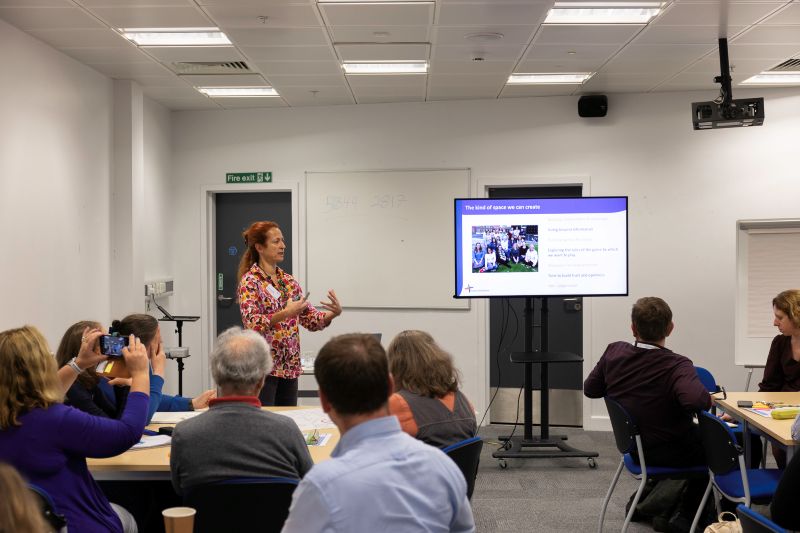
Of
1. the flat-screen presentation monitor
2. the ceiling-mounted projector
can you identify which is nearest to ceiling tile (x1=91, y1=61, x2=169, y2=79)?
the flat-screen presentation monitor

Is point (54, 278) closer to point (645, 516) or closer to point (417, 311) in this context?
point (417, 311)

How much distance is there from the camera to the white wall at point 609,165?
6.89 metres

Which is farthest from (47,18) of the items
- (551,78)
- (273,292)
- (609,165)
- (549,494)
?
(609,165)

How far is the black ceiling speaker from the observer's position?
6.90 meters

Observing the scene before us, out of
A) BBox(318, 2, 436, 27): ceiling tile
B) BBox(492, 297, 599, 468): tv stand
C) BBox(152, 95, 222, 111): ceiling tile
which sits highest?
BBox(318, 2, 436, 27): ceiling tile

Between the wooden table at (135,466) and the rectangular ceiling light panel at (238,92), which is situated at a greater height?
the rectangular ceiling light panel at (238,92)

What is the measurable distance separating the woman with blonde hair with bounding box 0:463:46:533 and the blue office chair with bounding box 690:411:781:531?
9.52 feet

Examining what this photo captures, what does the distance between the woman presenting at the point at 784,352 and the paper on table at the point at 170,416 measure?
312cm

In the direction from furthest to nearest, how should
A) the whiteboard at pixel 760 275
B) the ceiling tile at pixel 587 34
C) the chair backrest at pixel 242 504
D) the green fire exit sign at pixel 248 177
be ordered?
1. the green fire exit sign at pixel 248 177
2. the whiteboard at pixel 760 275
3. the ceiling tile at pixel 587 34
4. the chair backrest at pixel 242 504

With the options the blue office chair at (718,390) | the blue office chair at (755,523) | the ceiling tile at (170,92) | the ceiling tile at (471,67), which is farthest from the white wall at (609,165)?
the blue office chair at (755,523)

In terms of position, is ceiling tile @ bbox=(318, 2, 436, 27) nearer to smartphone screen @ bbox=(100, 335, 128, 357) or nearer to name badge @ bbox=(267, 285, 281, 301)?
name badge @ bbox=(267, 285, 281, 301)

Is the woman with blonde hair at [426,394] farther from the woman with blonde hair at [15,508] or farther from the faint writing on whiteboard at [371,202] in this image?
the faint writing on whiteboard at [371,202]

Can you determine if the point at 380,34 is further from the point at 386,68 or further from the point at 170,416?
the point at 170,416

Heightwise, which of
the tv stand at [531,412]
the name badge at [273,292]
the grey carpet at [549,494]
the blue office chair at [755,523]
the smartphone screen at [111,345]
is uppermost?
the name badge at [273,292]
